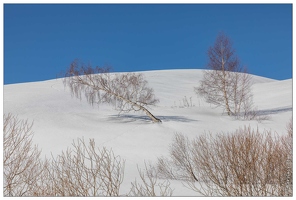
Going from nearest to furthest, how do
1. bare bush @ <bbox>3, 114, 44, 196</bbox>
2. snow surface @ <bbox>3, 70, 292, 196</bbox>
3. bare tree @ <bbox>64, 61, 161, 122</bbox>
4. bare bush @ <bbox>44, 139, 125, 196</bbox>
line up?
bare bush @ <bbox>44, 139, 125, 196</bbox> → bare bush @ <bbox>3, 114, 44, 196</bbox> → snow surface @ <bbox>3, 70, 292, 196</bbox> → bare tree @ <bbox>64, 61, 161, 122</bbox>

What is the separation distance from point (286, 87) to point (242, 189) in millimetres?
34472

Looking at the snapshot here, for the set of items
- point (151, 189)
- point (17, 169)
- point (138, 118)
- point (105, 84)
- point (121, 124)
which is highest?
point (105, 84)

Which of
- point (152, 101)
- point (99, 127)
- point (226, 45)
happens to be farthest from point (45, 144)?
Result: point (226, 45)

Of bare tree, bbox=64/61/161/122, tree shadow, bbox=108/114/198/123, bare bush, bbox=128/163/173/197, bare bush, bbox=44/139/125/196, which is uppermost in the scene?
bare tree, bbox=64/61/161/122

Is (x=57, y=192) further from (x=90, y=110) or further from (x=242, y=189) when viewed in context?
(x=90, y=110)

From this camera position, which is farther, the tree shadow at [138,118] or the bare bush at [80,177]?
the tree shadow at [138,118]

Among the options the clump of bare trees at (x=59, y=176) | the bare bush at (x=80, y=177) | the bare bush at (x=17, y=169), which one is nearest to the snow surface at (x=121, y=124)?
the clump of bare trees at (x=59, y=176)

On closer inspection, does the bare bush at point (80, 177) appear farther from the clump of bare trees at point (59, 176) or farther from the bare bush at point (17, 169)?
the bare bush at point (17, 169)

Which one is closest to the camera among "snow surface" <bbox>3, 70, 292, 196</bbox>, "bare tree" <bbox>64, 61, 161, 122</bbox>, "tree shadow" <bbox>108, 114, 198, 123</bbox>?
"snow surface" <bbox>3, 70, 292, 196</bbox>

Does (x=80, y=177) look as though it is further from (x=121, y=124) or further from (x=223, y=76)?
(x=223, y=76)

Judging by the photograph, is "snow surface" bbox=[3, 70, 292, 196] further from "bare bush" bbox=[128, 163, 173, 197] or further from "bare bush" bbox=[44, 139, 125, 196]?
"bare bush" bbox=[44, 139, 125, 196]

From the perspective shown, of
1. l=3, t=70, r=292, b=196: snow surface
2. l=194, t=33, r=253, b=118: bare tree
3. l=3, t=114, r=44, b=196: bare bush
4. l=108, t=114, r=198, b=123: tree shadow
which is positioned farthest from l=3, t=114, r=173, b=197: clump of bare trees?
l=194, t=33, r=253, b=118: bare tree

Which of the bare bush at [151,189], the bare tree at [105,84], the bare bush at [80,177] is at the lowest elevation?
the bare bush at [151,189]

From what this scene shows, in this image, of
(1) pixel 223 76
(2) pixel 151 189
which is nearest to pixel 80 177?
(2) pixel 151 189
